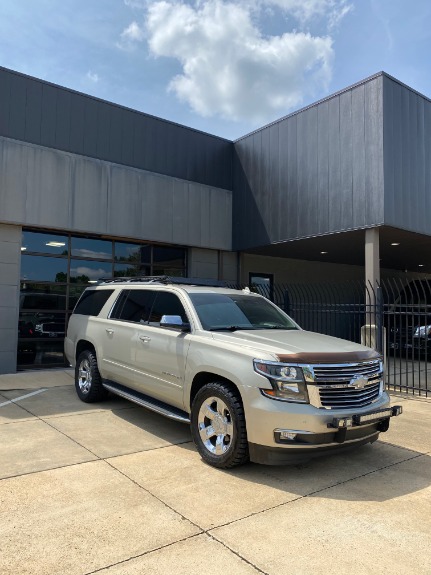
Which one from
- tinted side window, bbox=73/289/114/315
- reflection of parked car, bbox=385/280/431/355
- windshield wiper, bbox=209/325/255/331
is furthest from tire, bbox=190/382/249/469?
reflection of parked car, bbox=385/280/431/355

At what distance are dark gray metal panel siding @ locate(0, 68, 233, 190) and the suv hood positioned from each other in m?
8.16

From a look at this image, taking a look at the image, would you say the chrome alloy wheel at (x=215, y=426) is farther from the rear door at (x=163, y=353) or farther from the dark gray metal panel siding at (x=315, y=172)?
the dark gray metal panel siding at (x=315, y=172)

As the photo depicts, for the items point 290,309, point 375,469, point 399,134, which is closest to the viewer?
point 375,469

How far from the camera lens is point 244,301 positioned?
6.23 metres

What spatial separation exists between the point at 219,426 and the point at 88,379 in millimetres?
3400

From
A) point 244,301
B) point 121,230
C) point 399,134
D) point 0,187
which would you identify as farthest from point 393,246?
point 0,187

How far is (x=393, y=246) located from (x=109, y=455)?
433 inches

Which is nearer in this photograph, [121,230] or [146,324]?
[146,324]

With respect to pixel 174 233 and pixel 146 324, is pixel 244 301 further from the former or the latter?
pixel 174 233

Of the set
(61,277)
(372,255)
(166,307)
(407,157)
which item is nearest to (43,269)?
(61,277)

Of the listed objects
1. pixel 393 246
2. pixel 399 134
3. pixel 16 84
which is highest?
pixel 16 84

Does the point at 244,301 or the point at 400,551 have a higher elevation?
the point at 244,301

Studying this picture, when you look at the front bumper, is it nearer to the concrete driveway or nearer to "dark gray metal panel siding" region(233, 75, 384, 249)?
the concrete driveway

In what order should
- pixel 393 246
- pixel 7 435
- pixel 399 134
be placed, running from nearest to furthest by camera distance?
pixel 7 435 < pixel 399 134 < pixel 393 246
